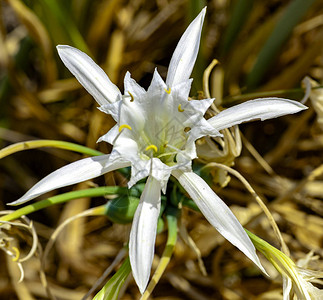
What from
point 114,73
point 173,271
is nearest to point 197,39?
point 114,73

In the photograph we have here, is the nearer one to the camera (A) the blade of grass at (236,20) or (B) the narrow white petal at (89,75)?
(B) the narrow white petal at (89,75)

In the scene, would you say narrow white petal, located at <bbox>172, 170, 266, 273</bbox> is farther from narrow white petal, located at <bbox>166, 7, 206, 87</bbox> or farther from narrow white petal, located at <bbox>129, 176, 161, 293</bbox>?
narrow white petal, located at <bbox>166, 7, 206, 87</bbox>

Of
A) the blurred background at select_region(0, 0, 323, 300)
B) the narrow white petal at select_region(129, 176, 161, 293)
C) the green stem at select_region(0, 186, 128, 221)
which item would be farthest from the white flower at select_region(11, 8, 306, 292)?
the blurred background at select_region(0, 0, 323, 300)

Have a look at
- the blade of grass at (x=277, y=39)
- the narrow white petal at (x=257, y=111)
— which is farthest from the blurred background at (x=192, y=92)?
the narrow white petal at (x=257, y=111)

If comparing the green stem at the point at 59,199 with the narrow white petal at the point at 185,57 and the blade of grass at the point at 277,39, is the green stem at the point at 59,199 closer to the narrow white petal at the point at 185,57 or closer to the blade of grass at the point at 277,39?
the narrow white petal at the point at 185,57

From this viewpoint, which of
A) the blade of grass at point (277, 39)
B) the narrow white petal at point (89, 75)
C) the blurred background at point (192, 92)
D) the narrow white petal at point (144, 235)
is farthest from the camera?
the blurred background at point (192, 92)

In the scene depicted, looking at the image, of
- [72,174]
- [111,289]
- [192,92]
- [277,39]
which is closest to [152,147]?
[72,174]

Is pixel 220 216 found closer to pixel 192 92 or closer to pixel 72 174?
pixel 72 174

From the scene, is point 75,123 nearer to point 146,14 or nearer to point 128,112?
point 146,14
